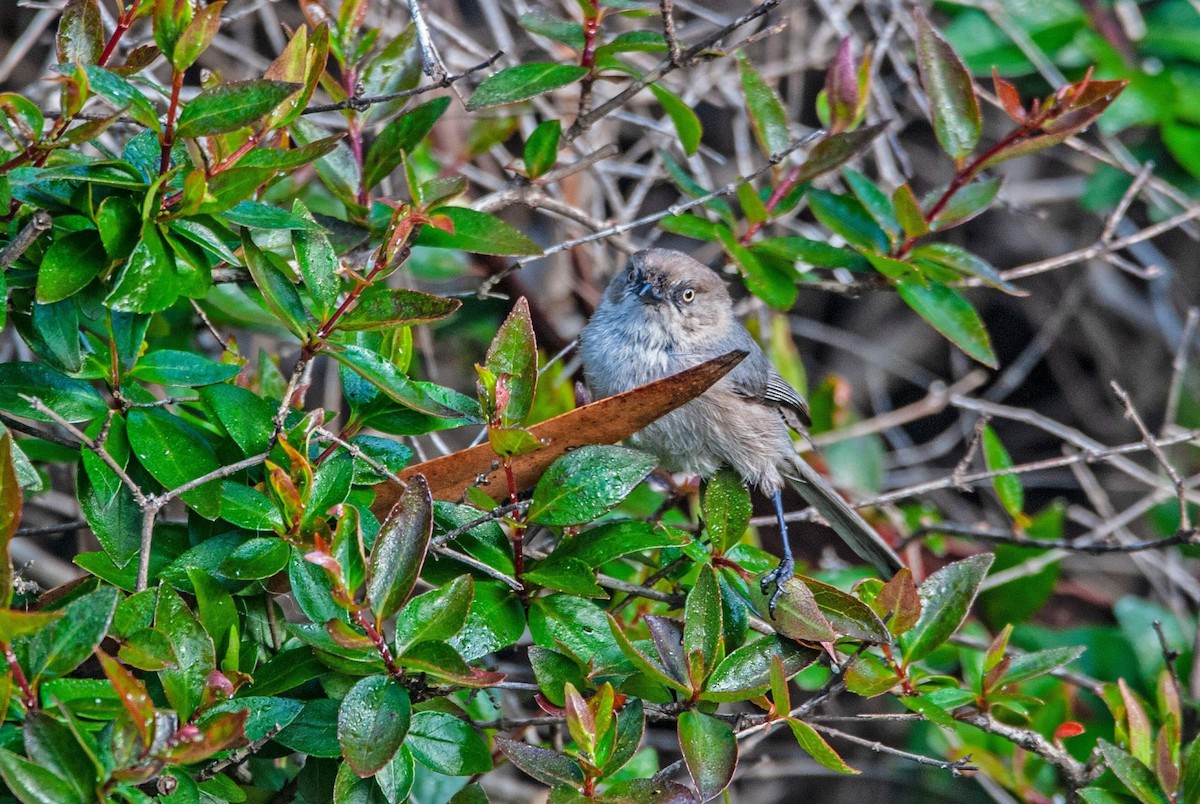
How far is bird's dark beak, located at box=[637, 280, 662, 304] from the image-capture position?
423cm

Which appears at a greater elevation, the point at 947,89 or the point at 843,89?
the point at 843,89

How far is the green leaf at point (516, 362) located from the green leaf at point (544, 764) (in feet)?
2.34

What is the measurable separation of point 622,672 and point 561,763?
0.80 feet

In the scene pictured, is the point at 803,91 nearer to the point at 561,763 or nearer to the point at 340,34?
the point at 340,34

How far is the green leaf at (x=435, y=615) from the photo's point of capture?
2.13m

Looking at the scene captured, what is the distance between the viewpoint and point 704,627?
7.81 ft

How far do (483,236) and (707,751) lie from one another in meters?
1.52

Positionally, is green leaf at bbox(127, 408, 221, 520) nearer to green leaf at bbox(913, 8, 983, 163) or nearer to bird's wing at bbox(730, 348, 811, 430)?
bird's wing at bbox(730, 348, 811, 430)

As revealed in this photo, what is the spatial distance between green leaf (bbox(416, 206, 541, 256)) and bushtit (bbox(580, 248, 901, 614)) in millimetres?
1060

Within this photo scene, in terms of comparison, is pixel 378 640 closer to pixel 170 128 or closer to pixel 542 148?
pixel 170 128

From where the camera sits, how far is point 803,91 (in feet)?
22.1

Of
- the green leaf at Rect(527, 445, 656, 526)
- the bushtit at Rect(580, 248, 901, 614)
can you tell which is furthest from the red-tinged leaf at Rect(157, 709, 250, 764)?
the bushtit at Rect(580, 248, 901, 614)

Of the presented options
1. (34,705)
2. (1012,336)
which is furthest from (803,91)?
(34,705)

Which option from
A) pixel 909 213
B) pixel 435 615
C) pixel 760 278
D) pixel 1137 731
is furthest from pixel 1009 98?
pixel 435 615
